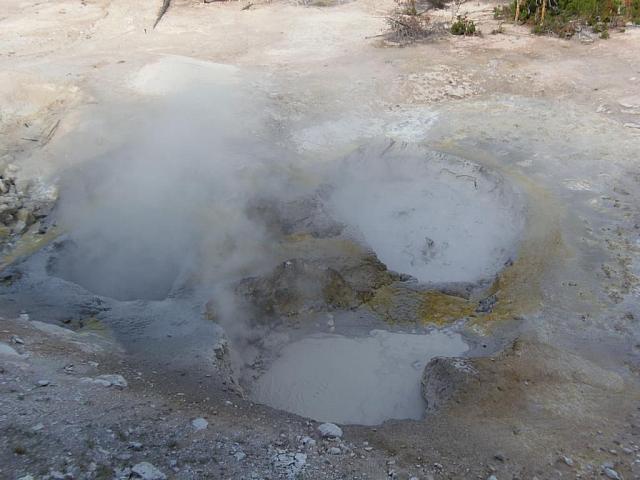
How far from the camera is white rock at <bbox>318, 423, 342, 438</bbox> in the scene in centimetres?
403

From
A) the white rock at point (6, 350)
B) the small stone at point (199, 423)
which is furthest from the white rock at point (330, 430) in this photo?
the white rock at point (6, 350)

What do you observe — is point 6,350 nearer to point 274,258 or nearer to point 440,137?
point 274,258

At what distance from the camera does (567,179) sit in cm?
742

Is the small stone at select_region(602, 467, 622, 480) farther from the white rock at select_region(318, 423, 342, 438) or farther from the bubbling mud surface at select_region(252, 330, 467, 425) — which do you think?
the white rock at select_region(318, 423, 342, 438)

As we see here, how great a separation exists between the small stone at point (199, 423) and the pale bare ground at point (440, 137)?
86mm

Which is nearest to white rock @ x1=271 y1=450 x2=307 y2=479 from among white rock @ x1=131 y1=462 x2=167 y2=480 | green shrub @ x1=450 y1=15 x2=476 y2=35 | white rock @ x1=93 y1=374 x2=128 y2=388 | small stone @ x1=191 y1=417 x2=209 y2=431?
small stone @ x1=191 y1=417 x2=209 y2=431

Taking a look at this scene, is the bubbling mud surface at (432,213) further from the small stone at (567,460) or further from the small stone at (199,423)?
the small stone at (199,423)

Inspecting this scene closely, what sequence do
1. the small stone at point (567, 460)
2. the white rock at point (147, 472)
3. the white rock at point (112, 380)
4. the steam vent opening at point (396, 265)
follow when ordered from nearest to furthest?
1. the white rock at point (147, 472)
2. the small stone at point (567, 460)
3. the white rock at point (112, 380)
4. the steam vent opening at point (396, 265)

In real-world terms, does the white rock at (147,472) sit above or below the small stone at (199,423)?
above

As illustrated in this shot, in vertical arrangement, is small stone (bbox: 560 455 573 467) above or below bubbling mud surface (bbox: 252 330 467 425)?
above

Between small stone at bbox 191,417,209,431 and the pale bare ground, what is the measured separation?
0.09 metres

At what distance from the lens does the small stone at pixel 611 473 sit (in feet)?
12.4

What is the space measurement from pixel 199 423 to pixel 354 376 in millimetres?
1848

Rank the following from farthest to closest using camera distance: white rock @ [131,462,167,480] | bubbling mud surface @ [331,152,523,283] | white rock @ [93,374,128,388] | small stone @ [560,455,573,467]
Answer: bubbling mud surface @ [331,152,523,283]
white rock @ [93,374,128,388]
small stone @ [560,455,573,467]
white rock @ [131,462,167,480]
